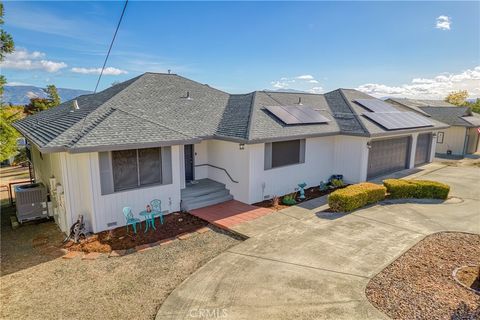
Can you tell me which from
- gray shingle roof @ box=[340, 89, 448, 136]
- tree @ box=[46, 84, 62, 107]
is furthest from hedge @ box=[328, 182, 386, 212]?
tree @ box=[46, 84, 62, 107]

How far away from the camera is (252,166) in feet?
37.8

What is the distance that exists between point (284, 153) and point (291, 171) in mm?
976

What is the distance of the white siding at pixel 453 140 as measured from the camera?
2397cm

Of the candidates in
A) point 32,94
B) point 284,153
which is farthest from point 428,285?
point 32,94

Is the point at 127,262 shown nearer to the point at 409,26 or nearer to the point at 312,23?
the point at 312,23

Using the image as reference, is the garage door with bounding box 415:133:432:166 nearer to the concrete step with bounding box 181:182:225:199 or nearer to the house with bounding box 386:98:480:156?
the house with bounding box 386:98:480:156

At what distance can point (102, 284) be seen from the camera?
20.9 ft

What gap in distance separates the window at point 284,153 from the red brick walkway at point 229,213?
2.06m

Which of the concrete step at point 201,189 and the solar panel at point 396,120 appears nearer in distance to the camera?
the concrete step at point 201,189

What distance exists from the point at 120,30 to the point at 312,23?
1140 cm

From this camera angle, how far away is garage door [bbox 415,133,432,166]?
64.2ft

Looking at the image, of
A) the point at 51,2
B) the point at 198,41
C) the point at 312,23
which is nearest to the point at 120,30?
the point at 51,2

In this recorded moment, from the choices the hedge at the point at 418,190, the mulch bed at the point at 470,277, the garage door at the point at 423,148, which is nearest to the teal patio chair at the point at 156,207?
the mulch bed at the point at 470,277

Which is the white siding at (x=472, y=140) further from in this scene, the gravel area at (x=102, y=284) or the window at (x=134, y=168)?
the window at (x=134, y=168)
